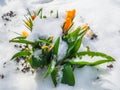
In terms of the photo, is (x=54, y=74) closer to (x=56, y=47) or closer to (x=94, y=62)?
(x=56, y=47)

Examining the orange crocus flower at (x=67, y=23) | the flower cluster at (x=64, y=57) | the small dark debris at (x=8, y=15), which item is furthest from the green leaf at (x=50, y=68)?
the small dark debris at (x=8, y=15)

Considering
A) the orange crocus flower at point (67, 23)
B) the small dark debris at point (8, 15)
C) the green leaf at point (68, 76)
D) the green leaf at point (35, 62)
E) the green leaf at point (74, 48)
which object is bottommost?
the green leaf at point (68, 76)

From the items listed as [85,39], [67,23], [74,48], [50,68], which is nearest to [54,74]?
[50,68]

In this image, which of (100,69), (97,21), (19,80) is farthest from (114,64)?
(19,80)

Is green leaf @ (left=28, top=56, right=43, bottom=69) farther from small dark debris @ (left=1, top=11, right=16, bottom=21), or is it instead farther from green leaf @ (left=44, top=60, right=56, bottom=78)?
small dark debris @ (left=1, top=11, right=16, bottom=21)

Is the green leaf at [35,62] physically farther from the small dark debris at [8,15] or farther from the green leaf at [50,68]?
the small dark debris at [8,15]

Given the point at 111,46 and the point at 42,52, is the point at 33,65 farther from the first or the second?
the point at 111,46
